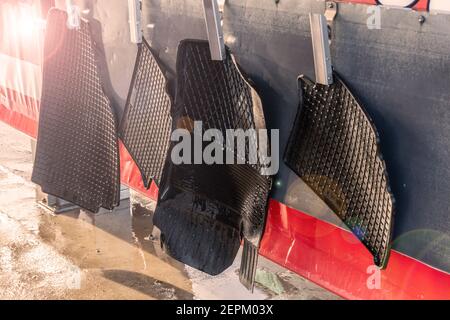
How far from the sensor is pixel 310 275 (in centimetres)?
302

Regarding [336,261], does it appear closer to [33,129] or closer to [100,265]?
[100,265]

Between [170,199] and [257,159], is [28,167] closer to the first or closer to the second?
[170,199]

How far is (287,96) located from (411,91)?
75 cm

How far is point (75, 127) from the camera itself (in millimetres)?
4473

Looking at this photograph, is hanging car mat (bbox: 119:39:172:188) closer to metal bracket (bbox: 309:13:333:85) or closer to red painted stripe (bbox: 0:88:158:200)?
red painted stripe (bbox: 0:88:158:200)

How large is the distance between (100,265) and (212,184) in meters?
1.92

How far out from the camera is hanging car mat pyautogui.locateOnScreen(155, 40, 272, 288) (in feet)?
10.5

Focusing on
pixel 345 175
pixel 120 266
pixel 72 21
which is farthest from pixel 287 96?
pixel 120 266

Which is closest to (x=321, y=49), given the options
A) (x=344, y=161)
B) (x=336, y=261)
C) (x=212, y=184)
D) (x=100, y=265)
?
(x=344, y=161)

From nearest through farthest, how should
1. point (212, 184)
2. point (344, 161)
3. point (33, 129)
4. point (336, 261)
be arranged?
point (344, 161) → point (336, 261) → point (212, 184) → point (33, 129)

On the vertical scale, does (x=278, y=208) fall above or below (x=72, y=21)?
below

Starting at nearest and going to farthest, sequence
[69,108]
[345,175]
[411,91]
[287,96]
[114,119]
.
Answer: [411,91] → [345,175] → [287,96] → [114,119] → [69,108]

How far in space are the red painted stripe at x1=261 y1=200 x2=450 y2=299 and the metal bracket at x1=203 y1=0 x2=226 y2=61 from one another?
3.21 feet

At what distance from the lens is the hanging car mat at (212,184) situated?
10.5ft
